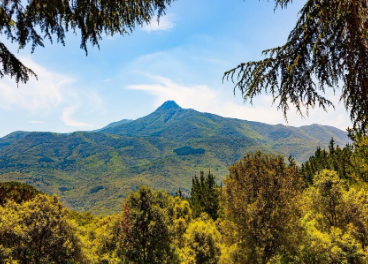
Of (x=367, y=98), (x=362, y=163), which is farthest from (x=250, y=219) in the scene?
(x=367, y=98)

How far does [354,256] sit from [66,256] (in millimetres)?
24361

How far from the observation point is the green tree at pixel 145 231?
76.2 ft

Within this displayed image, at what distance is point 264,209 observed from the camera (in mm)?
22141

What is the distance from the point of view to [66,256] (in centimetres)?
2181

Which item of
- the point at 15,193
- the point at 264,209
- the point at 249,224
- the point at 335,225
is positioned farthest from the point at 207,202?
the point at 15,193

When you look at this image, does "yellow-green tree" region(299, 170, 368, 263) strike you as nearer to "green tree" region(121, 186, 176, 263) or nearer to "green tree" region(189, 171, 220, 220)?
"green tree" region(121, 186, 176, 263)

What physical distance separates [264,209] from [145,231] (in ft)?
38.0

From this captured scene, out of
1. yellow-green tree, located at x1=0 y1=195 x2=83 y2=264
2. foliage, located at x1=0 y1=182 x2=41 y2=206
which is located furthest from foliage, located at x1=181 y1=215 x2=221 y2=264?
foliage, located at x1=0 y1=182 x2=41 y2=206

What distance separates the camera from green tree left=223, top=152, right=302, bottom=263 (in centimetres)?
2144

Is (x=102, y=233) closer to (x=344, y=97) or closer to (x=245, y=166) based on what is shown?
(x=245, y=166)

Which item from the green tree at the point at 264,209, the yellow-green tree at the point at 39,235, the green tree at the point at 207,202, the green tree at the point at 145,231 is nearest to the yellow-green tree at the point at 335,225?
the green tree at the point at 264,209

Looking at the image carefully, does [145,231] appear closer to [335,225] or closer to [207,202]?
[335,225]

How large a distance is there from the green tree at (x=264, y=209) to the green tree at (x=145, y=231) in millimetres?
6552

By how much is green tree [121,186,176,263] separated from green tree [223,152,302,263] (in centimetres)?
655
